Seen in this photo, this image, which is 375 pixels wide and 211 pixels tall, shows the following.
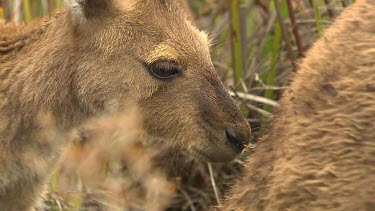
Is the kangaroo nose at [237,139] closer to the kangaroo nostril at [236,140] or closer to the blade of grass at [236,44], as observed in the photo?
the kangaroo nostril at [236,140]

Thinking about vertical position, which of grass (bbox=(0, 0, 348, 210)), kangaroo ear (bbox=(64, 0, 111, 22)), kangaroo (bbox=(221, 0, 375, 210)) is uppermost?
kangaroo ear (bbox=(64, 0, 111, 22))

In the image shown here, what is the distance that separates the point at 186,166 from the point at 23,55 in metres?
1.69

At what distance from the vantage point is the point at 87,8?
3.70 meters

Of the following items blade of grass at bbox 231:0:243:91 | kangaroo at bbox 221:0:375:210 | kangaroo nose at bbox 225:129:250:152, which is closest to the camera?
kangaroo at bbox 221:0:375:210

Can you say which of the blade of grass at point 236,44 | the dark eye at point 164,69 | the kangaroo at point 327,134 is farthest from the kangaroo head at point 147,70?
the blade of grass at point 236,44

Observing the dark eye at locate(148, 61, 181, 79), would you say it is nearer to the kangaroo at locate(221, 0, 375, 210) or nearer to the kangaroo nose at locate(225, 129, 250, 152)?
the kangaroo nose at locate(225, 129, 250, 152)

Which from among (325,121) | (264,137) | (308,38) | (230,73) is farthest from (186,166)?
(325,121)

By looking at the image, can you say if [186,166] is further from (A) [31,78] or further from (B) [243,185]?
(B) [243,185]

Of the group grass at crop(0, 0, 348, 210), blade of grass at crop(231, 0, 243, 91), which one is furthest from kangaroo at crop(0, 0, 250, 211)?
blade of grass at crop(231, 0, 243, 91)

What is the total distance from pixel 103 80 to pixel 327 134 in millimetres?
1477

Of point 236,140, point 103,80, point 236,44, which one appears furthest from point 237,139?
point 236,44

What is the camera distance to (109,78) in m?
3.73

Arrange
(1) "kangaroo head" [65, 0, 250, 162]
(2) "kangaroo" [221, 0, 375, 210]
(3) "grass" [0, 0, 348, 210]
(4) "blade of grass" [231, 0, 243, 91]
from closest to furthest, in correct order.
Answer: (2) "kangaroo" [221, 0, 375, 210] < (1) "kangaroo head" [65, 0, 250, 162] < (3) "grass" [0, 0, 348, 210] < (4) "blade of grass" [231, 0, 243, 91]

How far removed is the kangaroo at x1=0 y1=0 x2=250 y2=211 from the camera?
366cm
